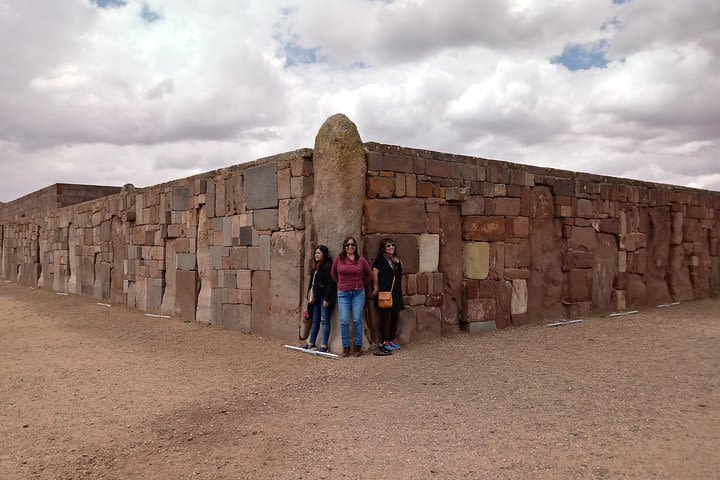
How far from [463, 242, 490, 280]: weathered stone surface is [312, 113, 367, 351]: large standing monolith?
7.01 ft

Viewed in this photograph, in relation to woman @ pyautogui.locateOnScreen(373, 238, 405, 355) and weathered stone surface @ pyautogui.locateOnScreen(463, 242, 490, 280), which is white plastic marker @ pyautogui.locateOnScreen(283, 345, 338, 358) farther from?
weathered stone surface @ pyautogui.locateOnScreen(463, 242, 490, 280)

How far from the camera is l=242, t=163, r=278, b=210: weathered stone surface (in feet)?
27.2

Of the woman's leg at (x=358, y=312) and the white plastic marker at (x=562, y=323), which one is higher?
the woman's leg at (x=358, y=312)

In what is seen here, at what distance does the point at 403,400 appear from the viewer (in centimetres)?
521

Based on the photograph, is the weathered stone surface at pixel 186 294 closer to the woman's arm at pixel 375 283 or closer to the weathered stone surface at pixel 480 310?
the woman's arm at pixel 375 283

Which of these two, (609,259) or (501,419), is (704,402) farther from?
(609,259)

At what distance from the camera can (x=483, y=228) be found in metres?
8.91

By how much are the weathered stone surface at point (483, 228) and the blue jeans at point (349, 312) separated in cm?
247

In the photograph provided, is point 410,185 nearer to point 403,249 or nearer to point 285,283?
point 403,249

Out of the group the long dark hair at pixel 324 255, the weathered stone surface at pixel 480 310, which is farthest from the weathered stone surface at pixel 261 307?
the weathered stone surface at pixel 480 310

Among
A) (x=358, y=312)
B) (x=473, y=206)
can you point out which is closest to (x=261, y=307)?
(x=358, y=312)

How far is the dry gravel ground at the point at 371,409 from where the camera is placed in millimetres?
3857

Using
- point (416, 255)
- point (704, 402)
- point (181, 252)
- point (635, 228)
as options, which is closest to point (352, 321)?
point (416, 255)

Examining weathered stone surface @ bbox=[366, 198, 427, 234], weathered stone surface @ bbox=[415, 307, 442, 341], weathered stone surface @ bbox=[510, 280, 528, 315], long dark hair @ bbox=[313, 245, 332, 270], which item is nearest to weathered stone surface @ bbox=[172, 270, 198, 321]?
long dark hair @ bbox=[313, 245, 332, 270]
